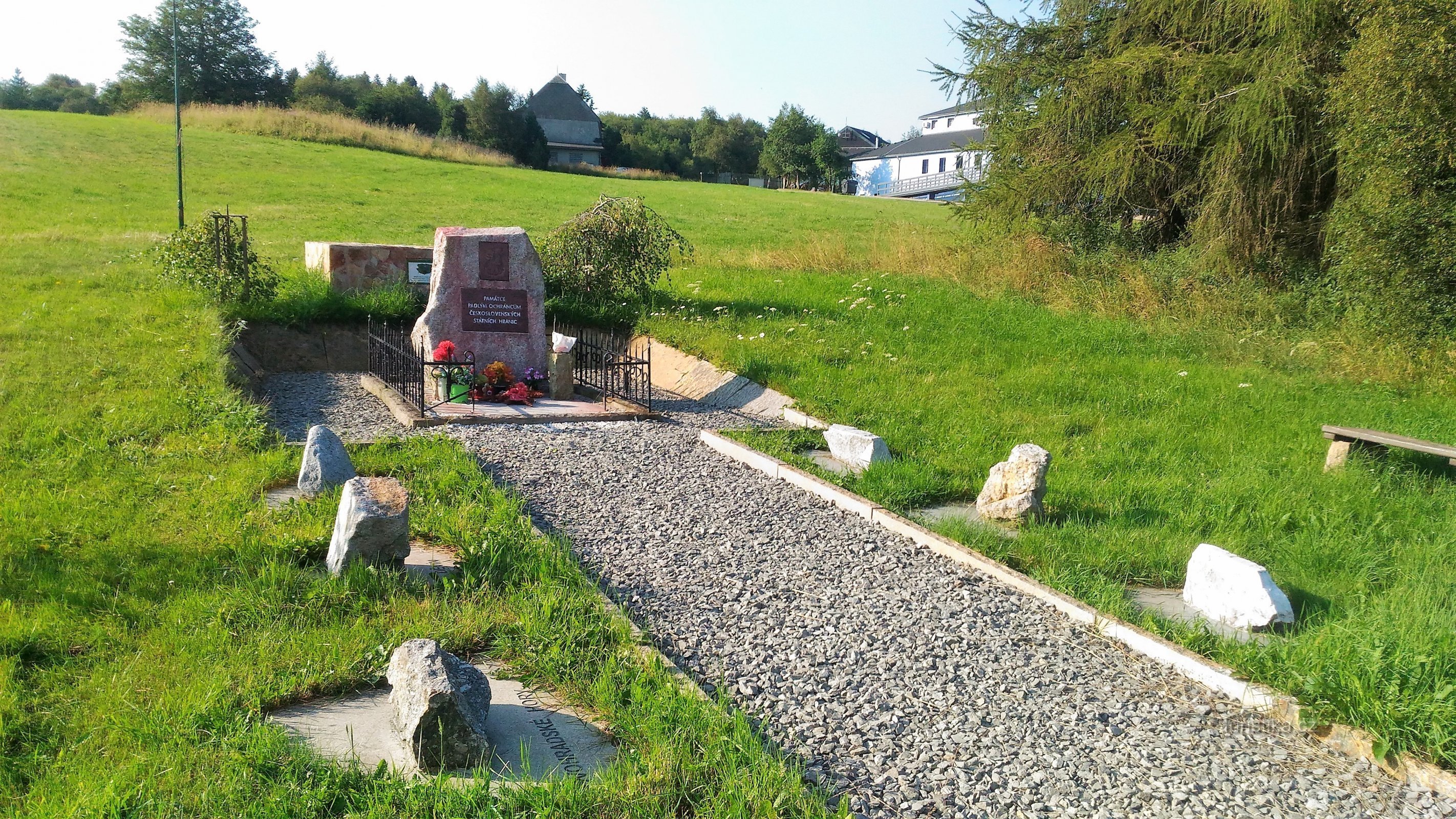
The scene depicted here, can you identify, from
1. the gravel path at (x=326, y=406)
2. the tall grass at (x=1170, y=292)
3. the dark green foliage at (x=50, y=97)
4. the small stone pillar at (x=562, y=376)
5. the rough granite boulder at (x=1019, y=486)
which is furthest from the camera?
the dark green foliage at (x=50, y=97)

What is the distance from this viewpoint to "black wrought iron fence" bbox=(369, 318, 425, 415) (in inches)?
379

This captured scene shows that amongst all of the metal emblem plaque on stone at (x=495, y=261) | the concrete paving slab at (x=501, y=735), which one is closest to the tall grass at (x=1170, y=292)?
the metal emblem plaque on stone at (x=495, y=261)

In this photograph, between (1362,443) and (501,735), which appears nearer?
(501,735)

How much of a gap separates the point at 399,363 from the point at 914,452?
5813 millimetres

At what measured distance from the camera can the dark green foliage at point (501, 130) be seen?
5441 centimetres

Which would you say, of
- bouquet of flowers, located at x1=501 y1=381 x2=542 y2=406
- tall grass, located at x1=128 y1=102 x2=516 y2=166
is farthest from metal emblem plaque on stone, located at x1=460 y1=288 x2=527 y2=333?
tall grass, located at x1=128 y1=102 x2=516 y2=166

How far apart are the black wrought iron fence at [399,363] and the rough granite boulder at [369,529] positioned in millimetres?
4384

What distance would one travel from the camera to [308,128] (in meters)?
40.1

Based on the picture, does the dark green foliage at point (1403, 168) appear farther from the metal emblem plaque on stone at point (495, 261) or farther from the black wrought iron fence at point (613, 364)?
the metal emblem plaque on stone at point (495, 261)

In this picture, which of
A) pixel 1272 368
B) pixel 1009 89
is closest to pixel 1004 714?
pixel 1272 368

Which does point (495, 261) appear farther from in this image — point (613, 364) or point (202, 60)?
point (202, 60)

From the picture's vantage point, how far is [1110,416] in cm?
879

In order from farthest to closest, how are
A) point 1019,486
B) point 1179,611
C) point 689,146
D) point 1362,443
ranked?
point 689,146
point 1362,443
point 1019,486
point 1179,611

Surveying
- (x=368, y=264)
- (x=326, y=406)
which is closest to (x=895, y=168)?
(x=368, y=264)
